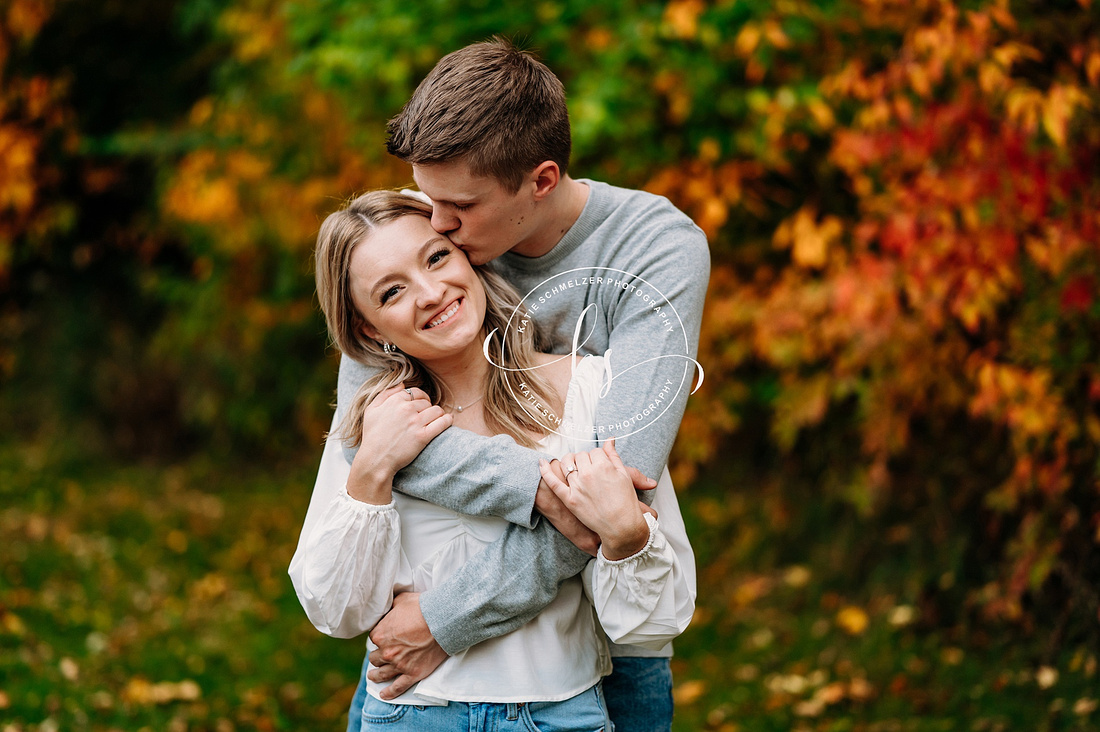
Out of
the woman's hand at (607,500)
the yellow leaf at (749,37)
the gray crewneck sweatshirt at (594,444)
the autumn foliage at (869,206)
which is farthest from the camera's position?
the yellow leaf at (749,37)

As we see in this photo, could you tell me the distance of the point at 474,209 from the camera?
193 cm

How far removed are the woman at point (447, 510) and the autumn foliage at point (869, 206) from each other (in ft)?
3.87

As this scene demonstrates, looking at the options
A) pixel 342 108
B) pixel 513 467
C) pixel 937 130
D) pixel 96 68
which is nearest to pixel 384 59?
pixel 342 108

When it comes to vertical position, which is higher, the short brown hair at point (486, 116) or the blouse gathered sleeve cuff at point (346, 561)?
the short brown hair at point (486, 116)

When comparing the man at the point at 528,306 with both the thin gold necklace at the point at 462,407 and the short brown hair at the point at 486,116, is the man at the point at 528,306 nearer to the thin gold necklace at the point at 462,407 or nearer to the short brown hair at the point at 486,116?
the short brown hair at the point at 486,116

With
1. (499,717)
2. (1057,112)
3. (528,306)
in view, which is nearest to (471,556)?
(499,717)

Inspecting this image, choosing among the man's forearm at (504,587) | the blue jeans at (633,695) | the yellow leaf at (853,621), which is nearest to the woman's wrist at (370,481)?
the man's forearm at (504,587)

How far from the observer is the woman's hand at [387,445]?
1.88 meters

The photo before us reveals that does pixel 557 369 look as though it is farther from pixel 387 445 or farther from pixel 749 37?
pixel 749 37

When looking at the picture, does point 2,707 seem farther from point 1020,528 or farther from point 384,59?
point 1020,528

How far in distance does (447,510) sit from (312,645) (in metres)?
3.40

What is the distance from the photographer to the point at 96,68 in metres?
8.28

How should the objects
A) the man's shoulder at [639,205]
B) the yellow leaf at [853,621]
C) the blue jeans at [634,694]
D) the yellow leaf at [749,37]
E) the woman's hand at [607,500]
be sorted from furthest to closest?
the yellow leaf at [853,621] < the yellow leaf at [749,37] < the blue jeans at [634,694] < the man's shoulder at [639,205] < the woman's hand at [607,500]

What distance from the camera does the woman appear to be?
5.97 ft
